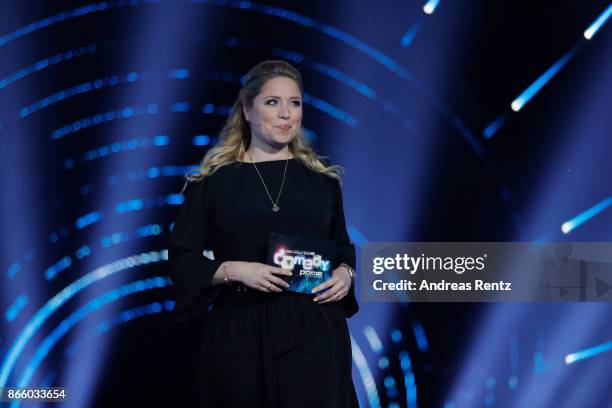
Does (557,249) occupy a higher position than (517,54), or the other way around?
(517,54)

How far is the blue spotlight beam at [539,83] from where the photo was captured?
4.94 m

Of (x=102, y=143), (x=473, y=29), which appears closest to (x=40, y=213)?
(x=102, y=143)

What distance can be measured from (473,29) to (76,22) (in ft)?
6.97

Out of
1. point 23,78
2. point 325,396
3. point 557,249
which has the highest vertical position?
point 23,78

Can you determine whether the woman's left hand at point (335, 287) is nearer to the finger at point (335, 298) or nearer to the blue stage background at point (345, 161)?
the finger at point (335, 298)

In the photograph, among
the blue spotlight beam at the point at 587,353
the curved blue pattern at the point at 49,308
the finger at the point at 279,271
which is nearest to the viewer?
the finger at the point at 279,271

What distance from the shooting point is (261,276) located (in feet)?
9.50

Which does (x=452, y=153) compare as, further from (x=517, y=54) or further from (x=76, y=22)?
(x=76, y=22)

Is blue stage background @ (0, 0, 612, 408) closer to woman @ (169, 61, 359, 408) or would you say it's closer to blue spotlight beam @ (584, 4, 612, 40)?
blue spotlight beam @ (584, 4, 612, 40)

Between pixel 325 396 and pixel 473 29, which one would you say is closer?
pixel 325 396

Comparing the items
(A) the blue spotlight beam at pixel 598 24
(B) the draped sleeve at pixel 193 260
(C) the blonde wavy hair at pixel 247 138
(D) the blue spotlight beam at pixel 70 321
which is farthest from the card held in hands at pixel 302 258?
(A) the blue spotlight beam at pixel 598 24

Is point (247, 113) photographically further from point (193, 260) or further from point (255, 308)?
point (255, 308)

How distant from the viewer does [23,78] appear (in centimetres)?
484

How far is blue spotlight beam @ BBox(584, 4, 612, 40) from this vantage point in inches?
195
